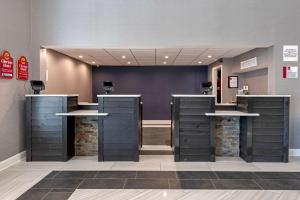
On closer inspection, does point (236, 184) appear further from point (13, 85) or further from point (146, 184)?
point (13, 85)

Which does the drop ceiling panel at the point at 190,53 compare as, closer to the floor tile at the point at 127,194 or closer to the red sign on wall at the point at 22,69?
the red sign on wall at the point at 22,69

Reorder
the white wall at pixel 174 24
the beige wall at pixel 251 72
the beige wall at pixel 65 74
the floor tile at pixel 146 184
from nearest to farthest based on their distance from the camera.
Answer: the floor tile at pixel 146 184
the white wall at pixel 174 24
the beige wall at pixel 251 72
the beige wall at pixel 65 74

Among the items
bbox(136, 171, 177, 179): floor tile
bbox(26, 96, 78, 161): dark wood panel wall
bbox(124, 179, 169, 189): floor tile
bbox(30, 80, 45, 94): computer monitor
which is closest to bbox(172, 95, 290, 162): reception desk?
bbox(136, 171, 177, 179): floor tile

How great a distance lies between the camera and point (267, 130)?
16.0ft

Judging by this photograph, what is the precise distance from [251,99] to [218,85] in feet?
15.3

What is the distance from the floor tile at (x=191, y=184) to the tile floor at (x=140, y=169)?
0.14 metres

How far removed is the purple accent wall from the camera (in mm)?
10594

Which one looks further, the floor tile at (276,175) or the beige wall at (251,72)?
the beige wall at (251,72)

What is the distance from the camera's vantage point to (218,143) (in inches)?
213

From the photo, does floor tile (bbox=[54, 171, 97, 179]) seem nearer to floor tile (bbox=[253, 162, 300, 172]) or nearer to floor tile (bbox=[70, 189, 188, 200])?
floor tile (bbox=[70, 189, 188, 200])

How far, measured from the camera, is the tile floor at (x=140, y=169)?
10.9 ft

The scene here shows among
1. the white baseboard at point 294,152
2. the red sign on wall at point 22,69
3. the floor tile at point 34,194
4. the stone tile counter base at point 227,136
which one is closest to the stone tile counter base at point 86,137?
the red sign on wall at point 22,69

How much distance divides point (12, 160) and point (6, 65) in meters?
1.70

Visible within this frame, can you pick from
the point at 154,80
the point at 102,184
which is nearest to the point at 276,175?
the point at 102,184
